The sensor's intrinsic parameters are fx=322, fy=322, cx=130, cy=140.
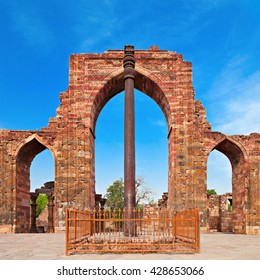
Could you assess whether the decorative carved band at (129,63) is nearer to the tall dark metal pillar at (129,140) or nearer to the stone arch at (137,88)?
the tall dark metal pillar at (129,140)

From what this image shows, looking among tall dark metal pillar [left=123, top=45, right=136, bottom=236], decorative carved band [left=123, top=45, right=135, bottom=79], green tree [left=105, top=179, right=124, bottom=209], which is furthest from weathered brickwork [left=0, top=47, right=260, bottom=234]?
green tree [left=105, top=179, right=124, bottom=209]

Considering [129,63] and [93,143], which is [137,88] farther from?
[129,63]

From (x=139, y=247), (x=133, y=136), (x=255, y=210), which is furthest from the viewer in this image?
(x=255, y=210)

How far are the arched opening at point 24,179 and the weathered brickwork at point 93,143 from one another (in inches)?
2.2

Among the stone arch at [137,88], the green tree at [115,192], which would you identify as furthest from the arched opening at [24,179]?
the green tree at [115,192]

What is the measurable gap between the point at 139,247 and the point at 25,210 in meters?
12.8

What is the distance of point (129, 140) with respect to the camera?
10359mm

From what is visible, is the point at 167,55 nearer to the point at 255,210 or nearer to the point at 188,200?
the point at 188,200

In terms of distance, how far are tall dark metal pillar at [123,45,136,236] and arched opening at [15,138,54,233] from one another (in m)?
9.13

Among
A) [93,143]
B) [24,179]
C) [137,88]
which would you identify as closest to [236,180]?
[137,88]

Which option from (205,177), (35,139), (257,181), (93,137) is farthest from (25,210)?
(257,181)

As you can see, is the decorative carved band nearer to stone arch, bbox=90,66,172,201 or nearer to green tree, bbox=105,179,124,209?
stone arch, bbox=90,66,172,201

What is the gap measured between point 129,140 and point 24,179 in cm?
1103

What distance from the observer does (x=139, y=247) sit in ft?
25.7
